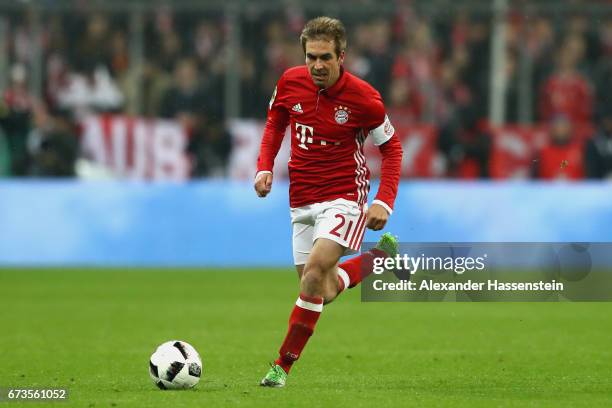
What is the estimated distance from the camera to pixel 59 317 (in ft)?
42.5

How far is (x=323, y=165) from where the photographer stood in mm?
8367

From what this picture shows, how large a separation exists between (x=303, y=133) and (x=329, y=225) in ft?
2.11

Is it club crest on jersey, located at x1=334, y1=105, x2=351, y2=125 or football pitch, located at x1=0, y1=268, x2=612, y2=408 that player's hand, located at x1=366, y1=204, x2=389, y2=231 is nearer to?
club crest on jersey, located at x1=334, y1=105, x2=351, y2=125

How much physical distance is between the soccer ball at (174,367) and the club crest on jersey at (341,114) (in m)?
1.64

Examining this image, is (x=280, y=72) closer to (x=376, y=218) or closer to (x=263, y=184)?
(x=263, y=184)

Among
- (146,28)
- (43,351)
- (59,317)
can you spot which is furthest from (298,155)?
(146,28)

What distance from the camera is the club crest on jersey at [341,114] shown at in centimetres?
828

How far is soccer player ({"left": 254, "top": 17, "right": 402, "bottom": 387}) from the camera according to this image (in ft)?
26.5

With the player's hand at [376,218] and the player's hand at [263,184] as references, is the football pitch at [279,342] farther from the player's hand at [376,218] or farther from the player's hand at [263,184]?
the player's hand at [263,184]

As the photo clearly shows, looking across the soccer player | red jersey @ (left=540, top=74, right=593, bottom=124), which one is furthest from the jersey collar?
red jersey @ (left=540, top=74, right=593, bottom=124)

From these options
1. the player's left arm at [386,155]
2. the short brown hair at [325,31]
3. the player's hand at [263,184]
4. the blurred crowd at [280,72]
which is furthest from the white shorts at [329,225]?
the blurred crowd at [280,72]

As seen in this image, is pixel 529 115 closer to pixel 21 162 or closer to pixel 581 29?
pixel 581 29

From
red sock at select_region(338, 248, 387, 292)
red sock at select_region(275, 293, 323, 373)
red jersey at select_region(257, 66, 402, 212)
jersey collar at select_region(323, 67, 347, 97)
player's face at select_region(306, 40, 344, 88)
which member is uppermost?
player's face at select_region(306, 40, 344, 88)

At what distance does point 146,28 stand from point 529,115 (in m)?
5.50
